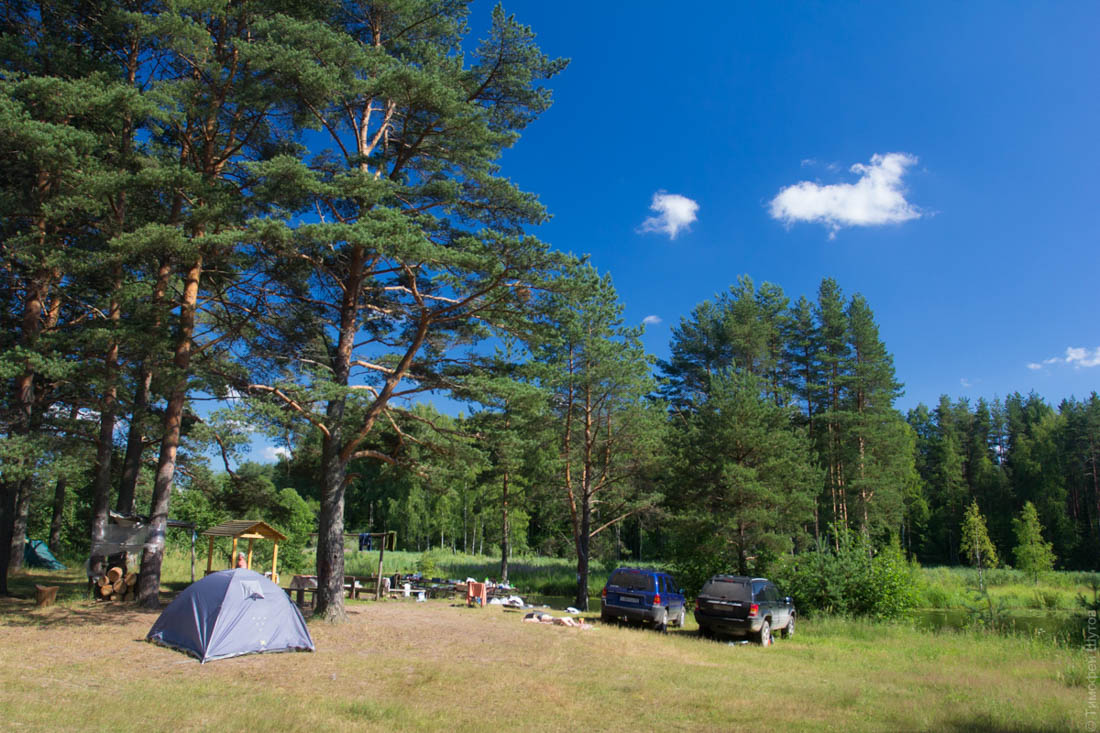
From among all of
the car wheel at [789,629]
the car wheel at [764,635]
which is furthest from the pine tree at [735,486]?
the car wheel at [764,635]

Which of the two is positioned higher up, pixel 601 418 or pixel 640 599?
pixel 601 418

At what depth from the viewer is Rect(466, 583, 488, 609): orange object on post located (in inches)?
830

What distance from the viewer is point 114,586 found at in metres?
15.0

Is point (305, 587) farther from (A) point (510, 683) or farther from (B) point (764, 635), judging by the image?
(B) point (764, 635)

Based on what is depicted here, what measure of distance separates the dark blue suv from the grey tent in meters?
8.23

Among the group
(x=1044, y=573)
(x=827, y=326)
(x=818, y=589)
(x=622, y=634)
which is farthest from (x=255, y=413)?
(x=1044, y=573)

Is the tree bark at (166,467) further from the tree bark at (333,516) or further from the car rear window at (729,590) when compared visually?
the car rear window at (729,590)

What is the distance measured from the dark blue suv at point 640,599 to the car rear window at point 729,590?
1.53 m

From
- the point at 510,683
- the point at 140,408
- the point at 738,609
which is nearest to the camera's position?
the point at 510,683

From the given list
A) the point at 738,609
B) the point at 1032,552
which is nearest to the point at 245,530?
the point at 738,609

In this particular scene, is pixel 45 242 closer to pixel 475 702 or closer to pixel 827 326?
pixel 475 702

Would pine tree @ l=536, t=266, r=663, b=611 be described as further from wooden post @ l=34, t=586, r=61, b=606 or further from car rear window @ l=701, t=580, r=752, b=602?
wooden post @ l=34, t=586, r=61, b=606

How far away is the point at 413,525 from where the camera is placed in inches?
2148

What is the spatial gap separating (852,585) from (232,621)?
58.6ft
